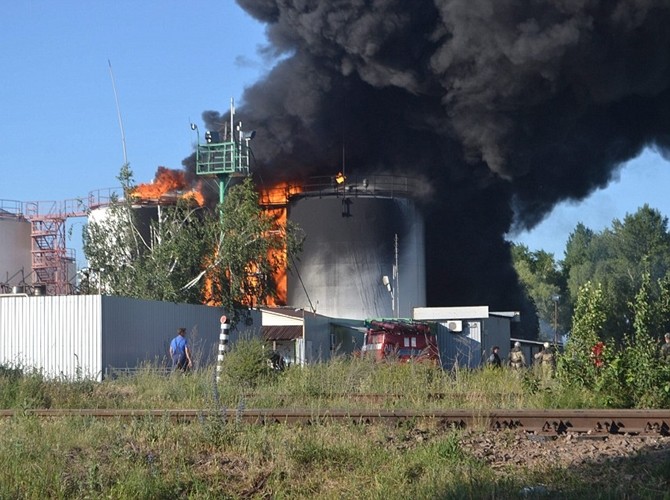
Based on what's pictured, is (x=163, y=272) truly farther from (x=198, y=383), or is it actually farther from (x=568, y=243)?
(x=568, y=243)

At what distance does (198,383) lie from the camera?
15062 mm

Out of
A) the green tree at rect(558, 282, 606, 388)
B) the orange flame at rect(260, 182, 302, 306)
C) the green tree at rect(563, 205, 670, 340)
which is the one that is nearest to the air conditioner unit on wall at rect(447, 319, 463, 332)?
the orange flame at rect(260, 182, 302, 306)

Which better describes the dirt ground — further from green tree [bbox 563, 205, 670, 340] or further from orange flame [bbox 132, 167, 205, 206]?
green tree [bbox 563, 205, 670, 340]

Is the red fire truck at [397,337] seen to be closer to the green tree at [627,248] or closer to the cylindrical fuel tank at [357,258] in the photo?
the cylindrical fuel tank at [357,258]

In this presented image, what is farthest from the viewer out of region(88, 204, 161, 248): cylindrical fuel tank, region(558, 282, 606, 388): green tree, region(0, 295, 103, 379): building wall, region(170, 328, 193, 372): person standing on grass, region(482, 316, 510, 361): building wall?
region(88, 204, 161, 248): cylindrical fuel tank

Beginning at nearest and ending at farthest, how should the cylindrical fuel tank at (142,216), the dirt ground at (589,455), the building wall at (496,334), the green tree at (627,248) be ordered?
the dirt ground at (589,455), the building wall at (496,334), the cylindrical fuel tank at (142,216), the green tree at (627,248)

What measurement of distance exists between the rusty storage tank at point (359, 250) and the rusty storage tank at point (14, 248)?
14124mm

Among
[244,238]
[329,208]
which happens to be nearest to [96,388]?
[244,238]

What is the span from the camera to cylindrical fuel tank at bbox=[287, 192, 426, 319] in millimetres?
45000

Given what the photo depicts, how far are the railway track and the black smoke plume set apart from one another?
77.6 ft

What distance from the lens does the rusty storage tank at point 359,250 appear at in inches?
1772

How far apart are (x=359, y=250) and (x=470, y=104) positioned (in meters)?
10.2

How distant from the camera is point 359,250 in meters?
45.5

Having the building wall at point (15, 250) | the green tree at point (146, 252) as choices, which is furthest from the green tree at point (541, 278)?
the green tree at point (146, 252)
